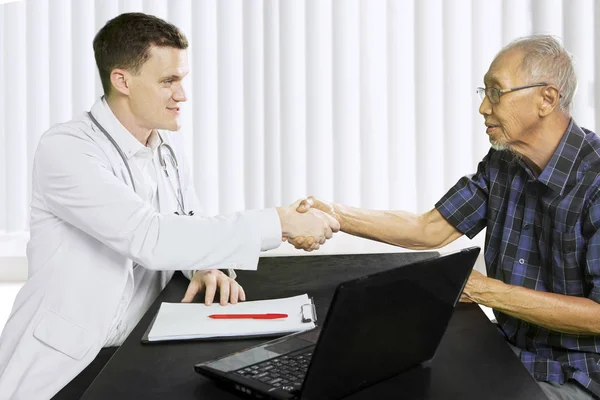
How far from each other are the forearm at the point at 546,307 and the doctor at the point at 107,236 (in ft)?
1.61

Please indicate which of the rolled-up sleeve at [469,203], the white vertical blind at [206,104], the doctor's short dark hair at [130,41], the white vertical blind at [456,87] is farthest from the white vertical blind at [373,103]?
the doctor's short dark hair at [130,41]

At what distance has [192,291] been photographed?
1.68 m

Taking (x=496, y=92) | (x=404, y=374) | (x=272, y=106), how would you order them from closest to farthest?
(x=404, y=374)
(x=496, y=92)
(x=272, y=106)

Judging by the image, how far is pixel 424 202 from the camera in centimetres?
339

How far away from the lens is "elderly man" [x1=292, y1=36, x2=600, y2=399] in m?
1.52

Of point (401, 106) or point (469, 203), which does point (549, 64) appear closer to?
point (469, 203)

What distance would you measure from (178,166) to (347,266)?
26.7 inches

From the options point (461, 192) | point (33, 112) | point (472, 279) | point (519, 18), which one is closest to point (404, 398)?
point (472, 279)

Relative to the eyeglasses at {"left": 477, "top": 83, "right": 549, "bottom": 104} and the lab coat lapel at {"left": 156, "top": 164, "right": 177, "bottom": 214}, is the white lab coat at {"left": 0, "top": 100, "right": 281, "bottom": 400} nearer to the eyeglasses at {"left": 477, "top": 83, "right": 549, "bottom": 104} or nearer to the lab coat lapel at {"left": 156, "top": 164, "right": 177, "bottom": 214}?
the lab coat lapel at {"left": 156, "top": 164, "right": 177, "bottom": 214}

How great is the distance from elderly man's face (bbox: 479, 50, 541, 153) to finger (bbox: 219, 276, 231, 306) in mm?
773

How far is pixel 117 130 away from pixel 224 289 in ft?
1.84

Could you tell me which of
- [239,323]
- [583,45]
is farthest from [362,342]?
[583,45]

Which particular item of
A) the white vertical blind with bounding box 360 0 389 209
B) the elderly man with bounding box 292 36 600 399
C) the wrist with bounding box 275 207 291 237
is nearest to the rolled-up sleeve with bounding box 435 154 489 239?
the elderly man with bounding box 292 36 600 399

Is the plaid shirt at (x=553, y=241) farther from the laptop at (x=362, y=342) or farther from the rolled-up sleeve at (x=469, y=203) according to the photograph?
the laptop at (x=362, y=342)
